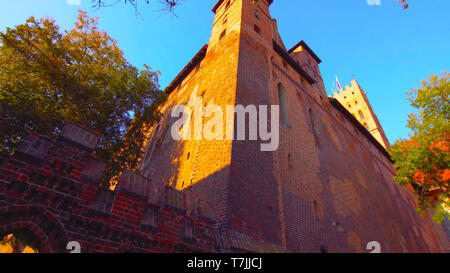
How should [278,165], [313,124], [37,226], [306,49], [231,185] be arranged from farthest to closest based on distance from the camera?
[306,49] → [313,124] → [278,165] → [231,185] → [37,226]

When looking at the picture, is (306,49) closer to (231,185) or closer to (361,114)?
(361,114)

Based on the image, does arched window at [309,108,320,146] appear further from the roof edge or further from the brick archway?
the brick archway

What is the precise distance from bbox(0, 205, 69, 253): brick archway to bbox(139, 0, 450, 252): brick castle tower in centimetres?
318

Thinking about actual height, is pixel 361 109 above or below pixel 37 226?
above

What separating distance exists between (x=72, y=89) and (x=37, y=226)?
733 cm

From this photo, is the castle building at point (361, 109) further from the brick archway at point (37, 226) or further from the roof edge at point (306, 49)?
the brick archway at point (37, 226)

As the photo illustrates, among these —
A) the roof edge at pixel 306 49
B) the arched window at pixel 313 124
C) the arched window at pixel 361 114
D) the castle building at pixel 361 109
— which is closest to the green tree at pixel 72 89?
the arched window at pixel 313 124

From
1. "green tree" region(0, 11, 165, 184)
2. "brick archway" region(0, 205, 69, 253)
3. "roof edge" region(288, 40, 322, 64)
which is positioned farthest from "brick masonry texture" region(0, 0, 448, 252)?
"roof edge" region(288, 40, 322, 64)

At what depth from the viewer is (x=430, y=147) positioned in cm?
1031

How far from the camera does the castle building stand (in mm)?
30050

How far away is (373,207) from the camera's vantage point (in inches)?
507

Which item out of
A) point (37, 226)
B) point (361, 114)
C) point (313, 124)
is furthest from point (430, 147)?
point (361, 114)
